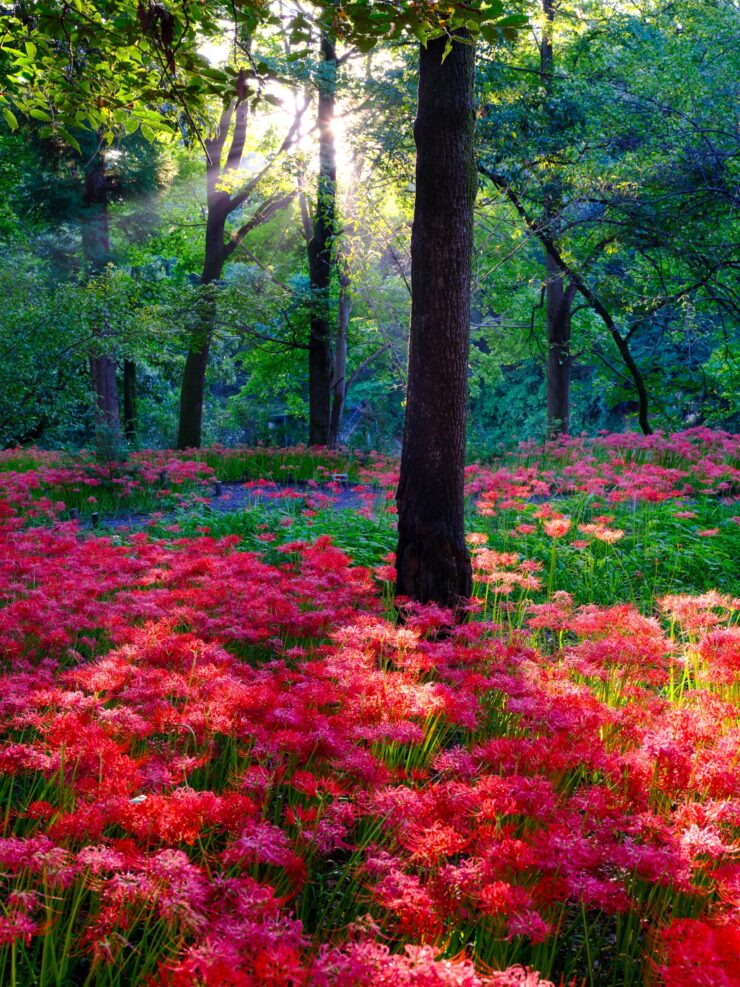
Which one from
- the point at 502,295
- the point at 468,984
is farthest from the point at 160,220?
the point at 468,984

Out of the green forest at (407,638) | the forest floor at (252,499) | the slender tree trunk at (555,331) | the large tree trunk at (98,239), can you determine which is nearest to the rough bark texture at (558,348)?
the slender tree trunk at (555,331)

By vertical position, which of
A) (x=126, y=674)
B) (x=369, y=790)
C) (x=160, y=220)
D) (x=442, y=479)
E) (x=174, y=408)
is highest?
(x=160, y=220)

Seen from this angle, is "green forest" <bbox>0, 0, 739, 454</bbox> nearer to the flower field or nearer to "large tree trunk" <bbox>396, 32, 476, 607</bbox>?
"large tree trunk" <bbox>396, 32, 476, 607</bbox>

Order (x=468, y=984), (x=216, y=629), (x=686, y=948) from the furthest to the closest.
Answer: (x=216, y=629) → (x=686, y=948) → (x=468, y=984)

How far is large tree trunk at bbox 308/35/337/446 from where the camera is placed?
47.2 feet

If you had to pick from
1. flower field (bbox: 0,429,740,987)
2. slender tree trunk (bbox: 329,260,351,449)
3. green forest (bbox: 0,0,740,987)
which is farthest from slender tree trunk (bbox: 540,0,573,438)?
flower field (bbox: 0,429,740,987)

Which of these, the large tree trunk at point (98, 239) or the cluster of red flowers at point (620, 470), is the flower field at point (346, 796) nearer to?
the cluster of red flowers at point (620, 470)

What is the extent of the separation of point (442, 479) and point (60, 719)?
3037 mm

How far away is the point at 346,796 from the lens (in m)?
2.70

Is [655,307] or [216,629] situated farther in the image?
[655,307]

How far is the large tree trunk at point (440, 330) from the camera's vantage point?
4645 mm

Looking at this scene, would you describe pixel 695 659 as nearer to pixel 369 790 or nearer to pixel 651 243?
pixel 369 790

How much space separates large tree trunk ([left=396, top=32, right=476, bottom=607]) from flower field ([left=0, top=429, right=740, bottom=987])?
302mm

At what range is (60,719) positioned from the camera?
7.64 feet
